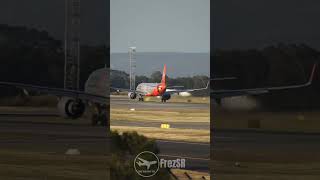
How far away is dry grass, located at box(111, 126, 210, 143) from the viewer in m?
4.42

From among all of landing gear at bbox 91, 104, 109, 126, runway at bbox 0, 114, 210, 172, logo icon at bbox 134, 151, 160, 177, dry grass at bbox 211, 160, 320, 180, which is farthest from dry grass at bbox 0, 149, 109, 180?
logo icon at bbox 134, 151, 160, 177

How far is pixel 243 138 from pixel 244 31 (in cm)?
143

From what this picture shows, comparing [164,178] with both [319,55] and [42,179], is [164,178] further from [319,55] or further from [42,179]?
[319,55]

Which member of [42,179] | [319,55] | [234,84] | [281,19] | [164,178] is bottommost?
[42,179]

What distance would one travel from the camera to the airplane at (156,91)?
4.45 meters

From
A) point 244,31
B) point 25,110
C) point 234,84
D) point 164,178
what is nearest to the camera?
point 164,178

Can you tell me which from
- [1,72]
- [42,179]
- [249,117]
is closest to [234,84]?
[249,117]

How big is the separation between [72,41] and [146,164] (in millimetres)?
2518

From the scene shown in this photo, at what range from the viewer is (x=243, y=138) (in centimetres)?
652

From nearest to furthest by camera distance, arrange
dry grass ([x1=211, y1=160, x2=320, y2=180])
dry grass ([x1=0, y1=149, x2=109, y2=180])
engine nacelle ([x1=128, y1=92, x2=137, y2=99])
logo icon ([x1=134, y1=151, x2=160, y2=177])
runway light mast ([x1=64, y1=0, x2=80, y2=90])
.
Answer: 1. logo icon ([x1=134, y1=151, x2=160, y2=177])
2. engine nacelle ([x1=128, y1=92, x2=137, y2=99])
3. runway light mast ([x1=64, y1=0, x2=80, y2=90])
4. dry grass ([x1=211, y1=160, x2=320, y2=180])
5. dry grass ([x1=0, y1=149, x2=109, y2=180])

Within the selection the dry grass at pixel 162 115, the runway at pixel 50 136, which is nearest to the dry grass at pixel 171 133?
the dry grass at pixel 162 115

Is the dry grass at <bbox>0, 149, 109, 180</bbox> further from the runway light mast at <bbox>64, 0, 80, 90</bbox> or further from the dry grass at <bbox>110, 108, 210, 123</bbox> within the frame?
the dry grass at <bbox>110, 108, 210, 123</bbox>

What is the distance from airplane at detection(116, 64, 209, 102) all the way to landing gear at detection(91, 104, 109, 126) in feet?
2.53

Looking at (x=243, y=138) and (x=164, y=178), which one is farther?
(x=243, y=138)
